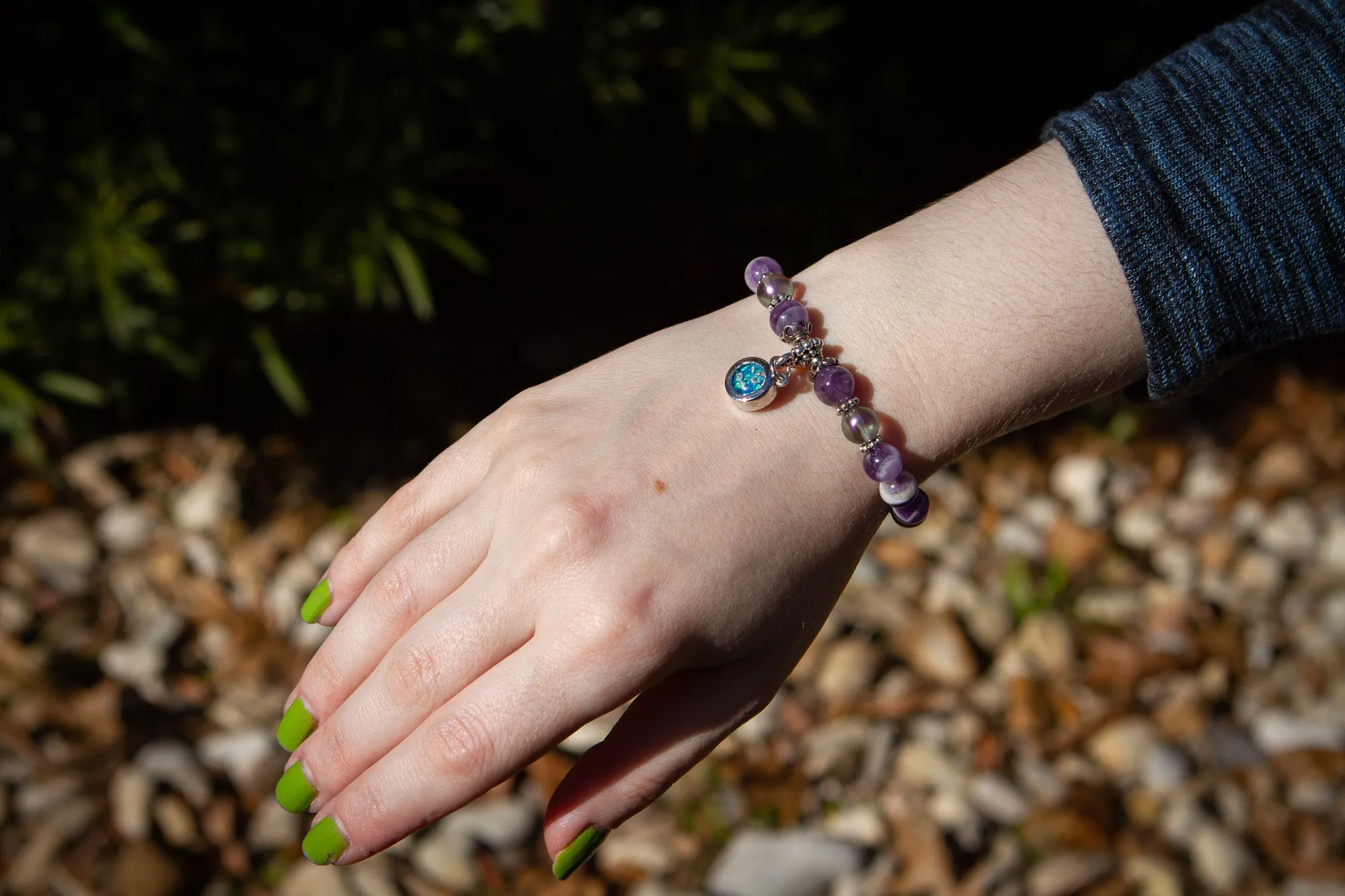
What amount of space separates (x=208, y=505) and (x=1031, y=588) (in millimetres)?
2243

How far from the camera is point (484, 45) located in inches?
86.7

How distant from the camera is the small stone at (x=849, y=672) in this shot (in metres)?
2.34

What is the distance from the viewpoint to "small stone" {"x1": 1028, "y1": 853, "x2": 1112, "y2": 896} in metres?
1.98

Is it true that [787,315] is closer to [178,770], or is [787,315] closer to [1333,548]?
[178,770]

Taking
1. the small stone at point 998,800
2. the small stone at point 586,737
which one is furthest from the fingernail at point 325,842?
the small stone at point 998,800

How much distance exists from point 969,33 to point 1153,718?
199 cm

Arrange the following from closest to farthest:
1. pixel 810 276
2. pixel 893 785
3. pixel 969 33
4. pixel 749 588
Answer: pixel 749 588, pixel 810 276, pixel 893 785, pixel 969 33

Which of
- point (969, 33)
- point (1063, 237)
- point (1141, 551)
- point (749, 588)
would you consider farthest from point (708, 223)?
point (749, 588)

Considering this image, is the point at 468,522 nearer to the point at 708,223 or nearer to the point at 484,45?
the point at 484,45

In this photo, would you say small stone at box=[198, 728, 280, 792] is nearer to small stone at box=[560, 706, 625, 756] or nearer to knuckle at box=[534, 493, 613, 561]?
small stone at box=[560, 706, 625, 756]

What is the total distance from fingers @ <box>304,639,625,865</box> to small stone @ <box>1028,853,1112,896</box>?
1.28 metres

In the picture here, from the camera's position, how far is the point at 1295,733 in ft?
7.36

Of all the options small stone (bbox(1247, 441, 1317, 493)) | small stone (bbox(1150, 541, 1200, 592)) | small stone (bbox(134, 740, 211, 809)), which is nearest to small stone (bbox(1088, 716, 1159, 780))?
small stone (bbox(1150, 541, 1200, 592))

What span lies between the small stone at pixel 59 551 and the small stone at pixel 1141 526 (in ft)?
9.24
